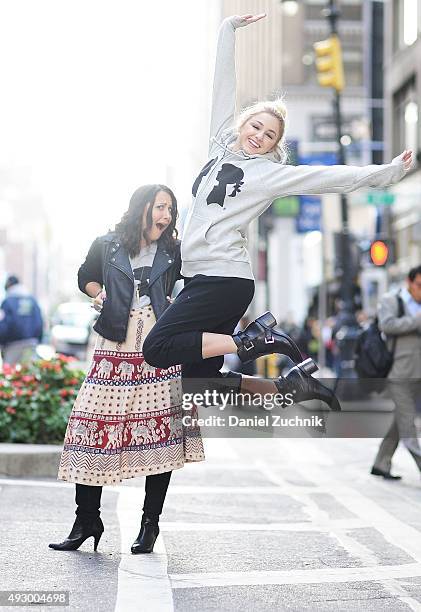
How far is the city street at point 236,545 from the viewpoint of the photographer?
17.9 ft

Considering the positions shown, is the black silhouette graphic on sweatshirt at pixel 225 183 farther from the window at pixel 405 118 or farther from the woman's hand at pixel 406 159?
the window at pixel 405 118

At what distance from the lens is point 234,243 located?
6000mm

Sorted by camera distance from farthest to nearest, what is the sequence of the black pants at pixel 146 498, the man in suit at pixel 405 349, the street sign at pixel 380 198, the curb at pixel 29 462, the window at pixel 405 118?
the window at pixel 405 118 < the street sign at pixel 380 198 < the man in suit at pixel 405 349 < the curb at pixel 29 462 < the black pants at pixel 146 498

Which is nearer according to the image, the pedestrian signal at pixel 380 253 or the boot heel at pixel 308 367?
the boot heel at pixel 308 367

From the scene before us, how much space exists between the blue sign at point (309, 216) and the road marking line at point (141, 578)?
3077 cm

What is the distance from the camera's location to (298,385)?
20.2 ft

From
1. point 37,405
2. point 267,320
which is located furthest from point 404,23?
point 267,320

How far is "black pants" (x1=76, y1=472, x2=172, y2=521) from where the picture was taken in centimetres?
634

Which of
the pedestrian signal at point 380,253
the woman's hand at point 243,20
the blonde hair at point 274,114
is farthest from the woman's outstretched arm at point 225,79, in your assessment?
the pedestrian signal at point 380,253

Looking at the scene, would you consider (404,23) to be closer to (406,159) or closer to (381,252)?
(381,252)

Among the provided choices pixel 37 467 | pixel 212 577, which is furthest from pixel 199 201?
pixel 37 467

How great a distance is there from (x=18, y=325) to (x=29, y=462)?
6581 mm

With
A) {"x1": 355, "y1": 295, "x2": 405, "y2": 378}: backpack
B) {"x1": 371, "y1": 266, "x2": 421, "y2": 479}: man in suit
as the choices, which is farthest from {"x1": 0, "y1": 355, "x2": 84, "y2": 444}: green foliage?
{"x1": 371, "y1": 266, "x2": 421, "y2": 479}: man in suit

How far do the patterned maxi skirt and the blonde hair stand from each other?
39.2 inches
